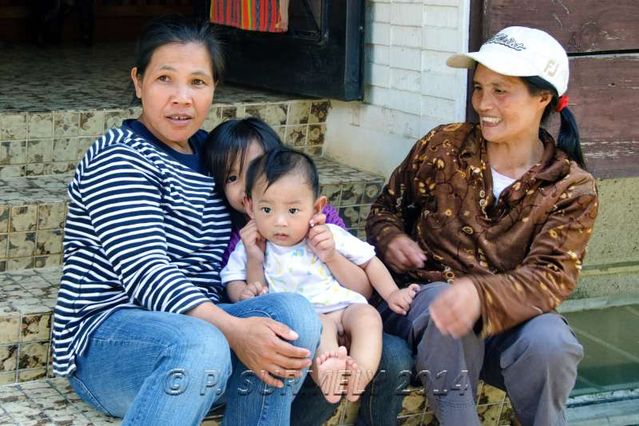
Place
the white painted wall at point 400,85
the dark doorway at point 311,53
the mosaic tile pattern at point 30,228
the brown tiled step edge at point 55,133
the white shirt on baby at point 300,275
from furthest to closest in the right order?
1. the dark doorway at point 311,53
2. the brown tiled step edge at point 55,133
3. the white painted wall at point 400,85
4. the mosaic tile pattern at point 30,228
5. the white shirt on baby at point 300,275

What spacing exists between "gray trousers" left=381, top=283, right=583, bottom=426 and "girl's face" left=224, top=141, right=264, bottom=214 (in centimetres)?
57

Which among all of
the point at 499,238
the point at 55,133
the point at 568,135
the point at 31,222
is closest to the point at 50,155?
the point at 55,133

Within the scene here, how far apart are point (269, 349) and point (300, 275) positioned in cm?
42

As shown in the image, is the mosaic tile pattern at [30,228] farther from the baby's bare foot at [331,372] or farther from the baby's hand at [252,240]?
the baby's bare foot at [331,372]

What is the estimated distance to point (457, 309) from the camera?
271cm

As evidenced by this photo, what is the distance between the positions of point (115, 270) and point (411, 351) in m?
0.86

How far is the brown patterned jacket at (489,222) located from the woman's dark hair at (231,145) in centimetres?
46

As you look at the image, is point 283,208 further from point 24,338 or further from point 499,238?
point 24,338

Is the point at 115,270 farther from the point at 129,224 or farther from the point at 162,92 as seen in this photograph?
the point at 162,92

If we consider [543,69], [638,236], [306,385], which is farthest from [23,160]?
[638,236]

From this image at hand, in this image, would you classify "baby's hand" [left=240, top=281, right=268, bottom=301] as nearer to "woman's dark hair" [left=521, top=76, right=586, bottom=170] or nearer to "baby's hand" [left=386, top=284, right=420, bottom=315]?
"baby's hand" [left=386, top=284, right=420, bottom=315]

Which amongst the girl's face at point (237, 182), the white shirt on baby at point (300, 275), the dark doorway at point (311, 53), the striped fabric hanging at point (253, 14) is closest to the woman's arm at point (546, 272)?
the white shirt on baby at point (300, 275)

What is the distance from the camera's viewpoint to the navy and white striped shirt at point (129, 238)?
2.55m

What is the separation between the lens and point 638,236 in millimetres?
4703
